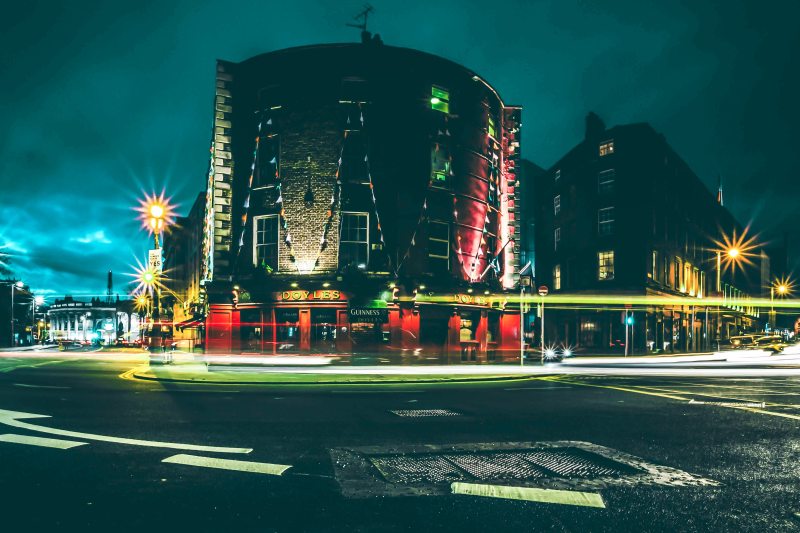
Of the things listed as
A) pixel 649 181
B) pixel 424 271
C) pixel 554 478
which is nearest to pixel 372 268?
pixel 424 271

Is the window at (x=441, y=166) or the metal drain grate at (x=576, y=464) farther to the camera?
the window at (x=441, y=166)

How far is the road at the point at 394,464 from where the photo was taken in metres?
5.08

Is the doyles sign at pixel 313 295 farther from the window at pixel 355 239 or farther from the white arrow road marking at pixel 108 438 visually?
the white arrow road marking at pixel 108 438

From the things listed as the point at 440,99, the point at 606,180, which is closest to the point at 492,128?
the point at 440,99

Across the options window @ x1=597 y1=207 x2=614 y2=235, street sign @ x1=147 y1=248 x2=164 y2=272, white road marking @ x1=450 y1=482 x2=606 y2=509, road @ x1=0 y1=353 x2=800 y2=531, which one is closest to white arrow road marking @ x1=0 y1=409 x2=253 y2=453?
road @ x1=0 y1=353 x2=800 y2=531

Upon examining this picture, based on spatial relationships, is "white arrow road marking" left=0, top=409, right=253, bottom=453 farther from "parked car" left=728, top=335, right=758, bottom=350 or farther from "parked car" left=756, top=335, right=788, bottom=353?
"parked car" left=728, top=335, right=758, bottom=350

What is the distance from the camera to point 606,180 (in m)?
47.7

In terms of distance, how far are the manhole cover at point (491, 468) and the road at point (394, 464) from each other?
0.10 feet

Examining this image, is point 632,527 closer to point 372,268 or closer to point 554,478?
point 554,478

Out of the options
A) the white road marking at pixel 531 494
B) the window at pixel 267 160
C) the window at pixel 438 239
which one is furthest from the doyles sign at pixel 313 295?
the white road marking at pixel 531 494

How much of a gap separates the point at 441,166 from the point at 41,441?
100 ft

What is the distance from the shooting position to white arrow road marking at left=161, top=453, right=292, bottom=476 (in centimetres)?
662

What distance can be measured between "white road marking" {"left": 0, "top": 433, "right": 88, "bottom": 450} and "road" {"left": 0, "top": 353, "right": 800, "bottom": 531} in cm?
3

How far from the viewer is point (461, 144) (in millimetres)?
37125
